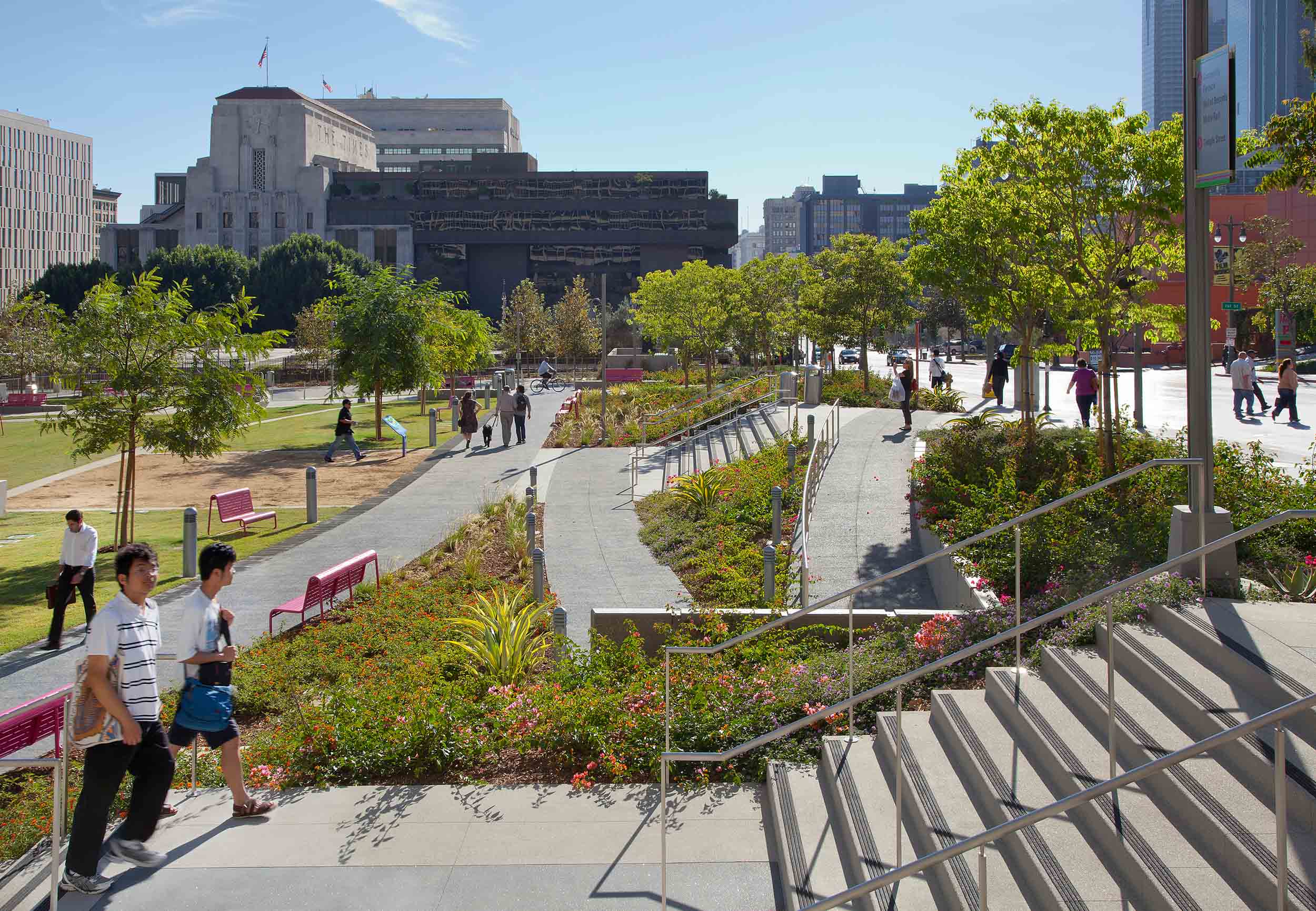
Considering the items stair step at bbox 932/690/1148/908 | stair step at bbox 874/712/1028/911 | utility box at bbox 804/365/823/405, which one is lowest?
stair step at bbox 874/712/1028/911

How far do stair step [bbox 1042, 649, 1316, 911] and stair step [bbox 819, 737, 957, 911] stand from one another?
118 centimetres

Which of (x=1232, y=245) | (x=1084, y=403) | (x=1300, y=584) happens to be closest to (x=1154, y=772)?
(x=1300, y=584)

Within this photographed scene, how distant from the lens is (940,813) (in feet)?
18.2

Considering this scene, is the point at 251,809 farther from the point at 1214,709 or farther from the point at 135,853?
the point at 1214,709

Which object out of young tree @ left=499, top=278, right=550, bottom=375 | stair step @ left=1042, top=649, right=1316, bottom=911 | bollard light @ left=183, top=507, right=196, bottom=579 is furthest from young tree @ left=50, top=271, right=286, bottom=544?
young tree @ left=499, top=278, right=550, bottom=375

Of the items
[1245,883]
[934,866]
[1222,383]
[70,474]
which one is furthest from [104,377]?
[1222,383]

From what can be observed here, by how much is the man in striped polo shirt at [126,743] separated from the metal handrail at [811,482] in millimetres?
6224

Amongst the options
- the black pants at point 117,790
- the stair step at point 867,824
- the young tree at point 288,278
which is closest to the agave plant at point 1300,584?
the stair step at point 867,824

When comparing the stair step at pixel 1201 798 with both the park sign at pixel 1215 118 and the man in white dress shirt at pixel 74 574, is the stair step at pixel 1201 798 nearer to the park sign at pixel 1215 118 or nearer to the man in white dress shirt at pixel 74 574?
the park sign at pixel 1215 118

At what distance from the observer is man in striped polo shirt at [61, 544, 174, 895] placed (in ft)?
18.8

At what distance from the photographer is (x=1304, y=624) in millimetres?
6555

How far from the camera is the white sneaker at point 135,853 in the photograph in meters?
5.98

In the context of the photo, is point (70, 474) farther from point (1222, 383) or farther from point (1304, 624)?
point (1222, 383)

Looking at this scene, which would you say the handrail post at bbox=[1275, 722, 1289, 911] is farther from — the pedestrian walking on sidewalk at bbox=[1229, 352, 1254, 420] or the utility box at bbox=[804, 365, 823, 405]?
the utility box at bbox=[804, 365, 823, 405]
